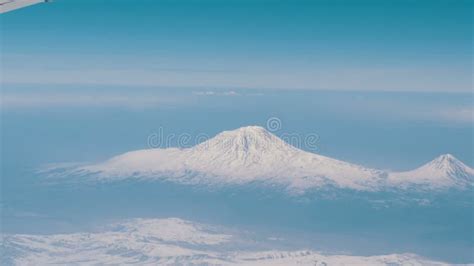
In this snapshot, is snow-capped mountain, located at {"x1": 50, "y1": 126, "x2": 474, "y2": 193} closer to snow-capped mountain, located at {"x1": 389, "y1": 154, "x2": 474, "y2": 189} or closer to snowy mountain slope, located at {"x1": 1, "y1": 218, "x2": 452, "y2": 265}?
snow-capped mountain, located at {"x1": 389, "y1": 154, "x2": 474, "y2": 189}

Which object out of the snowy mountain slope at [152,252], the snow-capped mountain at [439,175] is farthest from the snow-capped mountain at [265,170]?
the snowy mountain slope at [152,252]

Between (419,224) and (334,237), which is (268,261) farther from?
(419,224)

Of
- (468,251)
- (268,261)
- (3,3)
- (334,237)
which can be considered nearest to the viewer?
(3,3)

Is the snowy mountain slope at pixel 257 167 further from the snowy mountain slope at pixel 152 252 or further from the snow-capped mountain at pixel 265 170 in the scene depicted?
the snowy mountain slope at pixel 152 252

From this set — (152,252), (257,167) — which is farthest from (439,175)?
(152,252)

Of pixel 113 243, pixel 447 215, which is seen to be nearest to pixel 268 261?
pixel 113 243

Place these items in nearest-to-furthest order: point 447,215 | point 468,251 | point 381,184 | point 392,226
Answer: point 468,251 < point 392,226 < point 447,215 < point 381,184
